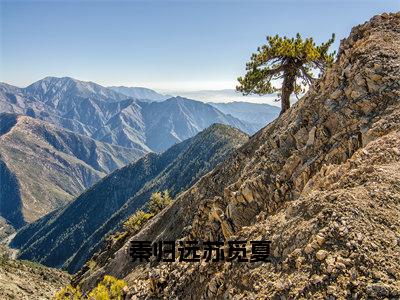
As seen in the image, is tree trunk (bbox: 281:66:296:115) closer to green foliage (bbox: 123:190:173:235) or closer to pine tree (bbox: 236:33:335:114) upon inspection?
pine tree (bbox: 236:33:335:114)

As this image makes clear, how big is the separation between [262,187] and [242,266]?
11.3 m

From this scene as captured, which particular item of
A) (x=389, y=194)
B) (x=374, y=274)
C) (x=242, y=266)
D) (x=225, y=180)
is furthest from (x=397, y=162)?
(x=225, y=180)

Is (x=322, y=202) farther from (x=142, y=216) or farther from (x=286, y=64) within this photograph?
(x=142, y=216)

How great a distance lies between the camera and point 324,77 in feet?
122

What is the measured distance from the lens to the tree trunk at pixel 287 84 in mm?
50375

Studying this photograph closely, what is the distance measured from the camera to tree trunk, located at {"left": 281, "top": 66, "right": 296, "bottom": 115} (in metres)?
50.4

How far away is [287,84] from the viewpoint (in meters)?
51.1

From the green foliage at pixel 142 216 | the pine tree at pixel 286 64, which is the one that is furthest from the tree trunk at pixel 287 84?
Answer: the green foliage at pixel 142 216

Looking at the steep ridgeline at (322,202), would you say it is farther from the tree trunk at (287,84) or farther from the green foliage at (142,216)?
the green foliage at (142,216)

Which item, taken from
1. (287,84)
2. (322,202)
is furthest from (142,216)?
(322,202)

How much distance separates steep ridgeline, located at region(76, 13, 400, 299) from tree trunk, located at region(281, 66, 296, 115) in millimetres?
8529

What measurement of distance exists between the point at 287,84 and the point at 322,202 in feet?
116

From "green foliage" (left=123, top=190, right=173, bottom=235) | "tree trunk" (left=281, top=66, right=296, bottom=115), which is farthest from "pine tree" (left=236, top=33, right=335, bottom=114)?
"green foliage" (left=123, top=190, right=173, bottom=235)

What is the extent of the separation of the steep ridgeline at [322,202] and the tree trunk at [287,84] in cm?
853
